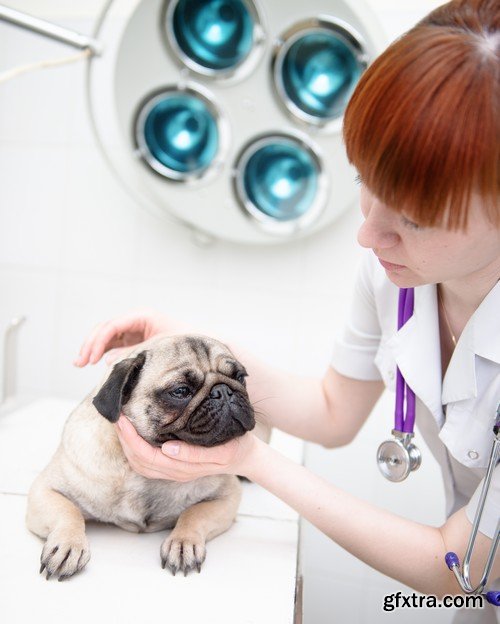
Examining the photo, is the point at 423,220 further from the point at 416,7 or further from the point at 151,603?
the point at 416,7

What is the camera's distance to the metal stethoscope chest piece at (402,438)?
0.98 m

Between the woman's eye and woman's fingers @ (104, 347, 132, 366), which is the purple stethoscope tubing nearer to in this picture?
the woman's eye

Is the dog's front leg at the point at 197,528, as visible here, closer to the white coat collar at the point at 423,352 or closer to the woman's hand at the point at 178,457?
the woman's hand at the point at 178,457

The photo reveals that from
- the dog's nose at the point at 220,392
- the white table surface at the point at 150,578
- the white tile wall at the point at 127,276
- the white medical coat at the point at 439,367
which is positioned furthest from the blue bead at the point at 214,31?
the white table surface at the point at 150,578

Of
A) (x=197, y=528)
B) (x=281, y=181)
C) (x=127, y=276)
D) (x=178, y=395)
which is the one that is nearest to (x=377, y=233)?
(x=178, y=395)

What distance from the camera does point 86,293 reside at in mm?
2004

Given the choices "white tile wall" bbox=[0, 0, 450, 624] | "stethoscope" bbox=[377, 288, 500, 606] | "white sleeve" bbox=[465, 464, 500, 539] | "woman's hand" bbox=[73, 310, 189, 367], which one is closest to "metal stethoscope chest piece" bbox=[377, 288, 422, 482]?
"stethoscope" bbox=[377, 288, 500, 606]

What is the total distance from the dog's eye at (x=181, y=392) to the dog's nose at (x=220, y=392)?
4 cm

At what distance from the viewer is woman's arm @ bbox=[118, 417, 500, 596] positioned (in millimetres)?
910

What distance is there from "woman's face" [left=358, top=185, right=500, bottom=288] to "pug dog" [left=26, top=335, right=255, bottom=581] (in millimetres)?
309

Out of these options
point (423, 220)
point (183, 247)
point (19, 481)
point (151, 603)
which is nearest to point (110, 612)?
point (151, 603)

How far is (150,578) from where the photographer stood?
859 mm

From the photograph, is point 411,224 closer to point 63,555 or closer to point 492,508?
point 492,508

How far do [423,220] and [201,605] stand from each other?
54 cm
